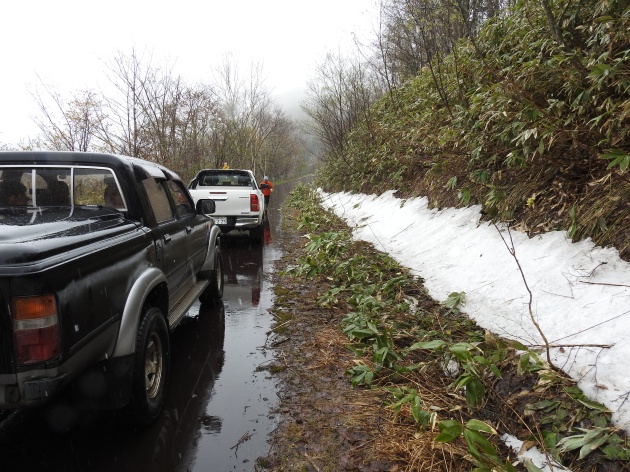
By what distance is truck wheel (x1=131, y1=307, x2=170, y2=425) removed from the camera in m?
2.42

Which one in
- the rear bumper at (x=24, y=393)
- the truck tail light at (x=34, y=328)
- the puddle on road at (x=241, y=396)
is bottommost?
the puddle on road at (x=241, y=396)

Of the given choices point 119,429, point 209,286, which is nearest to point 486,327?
point 119,429

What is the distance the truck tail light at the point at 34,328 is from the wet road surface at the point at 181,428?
97 centimetres

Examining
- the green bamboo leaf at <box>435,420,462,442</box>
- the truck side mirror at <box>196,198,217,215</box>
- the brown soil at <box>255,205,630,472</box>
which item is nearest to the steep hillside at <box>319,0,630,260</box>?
the brown soil at <box>255,205,630,472</box>

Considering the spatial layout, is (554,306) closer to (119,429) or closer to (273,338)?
(273,338)

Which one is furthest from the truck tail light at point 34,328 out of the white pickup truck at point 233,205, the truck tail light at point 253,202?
the truck tail light at point 253,202

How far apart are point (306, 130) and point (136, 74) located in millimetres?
15656

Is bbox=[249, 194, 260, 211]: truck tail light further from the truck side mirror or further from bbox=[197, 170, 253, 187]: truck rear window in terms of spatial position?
the truck side mirror

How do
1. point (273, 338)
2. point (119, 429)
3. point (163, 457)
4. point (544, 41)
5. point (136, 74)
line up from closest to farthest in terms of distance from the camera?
1. point (163, 457)
2. point (119, 429)
3. point (273, 338)
4. point (544, 41)
5. point (136, 74)

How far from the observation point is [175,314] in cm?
333

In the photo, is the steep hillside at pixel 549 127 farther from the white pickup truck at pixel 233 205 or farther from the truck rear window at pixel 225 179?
the truck rear window at pixel 225 179

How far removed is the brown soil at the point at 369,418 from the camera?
7.37ft

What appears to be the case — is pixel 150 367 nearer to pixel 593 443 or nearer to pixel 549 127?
pixel 593 443

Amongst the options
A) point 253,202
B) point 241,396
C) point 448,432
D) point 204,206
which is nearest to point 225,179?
point 253,202
